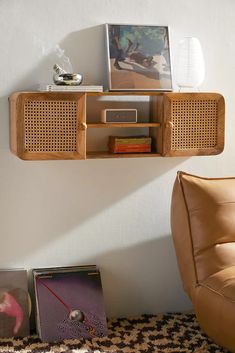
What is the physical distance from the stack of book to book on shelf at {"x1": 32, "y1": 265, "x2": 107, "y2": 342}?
0.71 metres

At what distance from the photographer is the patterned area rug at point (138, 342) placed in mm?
3346

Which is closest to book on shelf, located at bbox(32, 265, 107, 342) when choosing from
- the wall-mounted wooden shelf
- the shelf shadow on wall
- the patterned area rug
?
the patterned area rug

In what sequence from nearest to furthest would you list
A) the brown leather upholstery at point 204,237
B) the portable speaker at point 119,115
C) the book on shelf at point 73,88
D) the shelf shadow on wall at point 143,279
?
the brown leather upholstery at point 204,237 < the book on shelf at point 73,88 < the portable speaker at point 119,115 < the shelf shadow on wall at point 143,279

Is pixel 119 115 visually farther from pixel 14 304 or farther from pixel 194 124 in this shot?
pixel 14 304

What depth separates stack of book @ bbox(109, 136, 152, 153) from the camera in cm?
356

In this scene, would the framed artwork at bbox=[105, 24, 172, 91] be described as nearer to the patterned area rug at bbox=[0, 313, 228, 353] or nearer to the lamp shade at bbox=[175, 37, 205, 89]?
the lamp shade at bbox=[175, 37, 205, 89]

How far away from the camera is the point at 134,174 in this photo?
3801 mm

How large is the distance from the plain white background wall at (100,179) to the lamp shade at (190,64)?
15cm

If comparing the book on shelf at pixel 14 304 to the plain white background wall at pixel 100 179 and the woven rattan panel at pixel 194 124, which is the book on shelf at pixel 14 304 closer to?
the plain white background wall at pixel 100 179

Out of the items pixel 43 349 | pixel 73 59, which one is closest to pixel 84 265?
pixel 43 349

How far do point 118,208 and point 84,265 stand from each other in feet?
1.25

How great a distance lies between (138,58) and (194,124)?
0.48 metres

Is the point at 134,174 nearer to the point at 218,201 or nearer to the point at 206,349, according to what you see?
the point at 218,201

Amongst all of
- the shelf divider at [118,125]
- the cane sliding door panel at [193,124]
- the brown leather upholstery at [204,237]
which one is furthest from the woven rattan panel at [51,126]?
the brown leather upholstery at [204,237]
